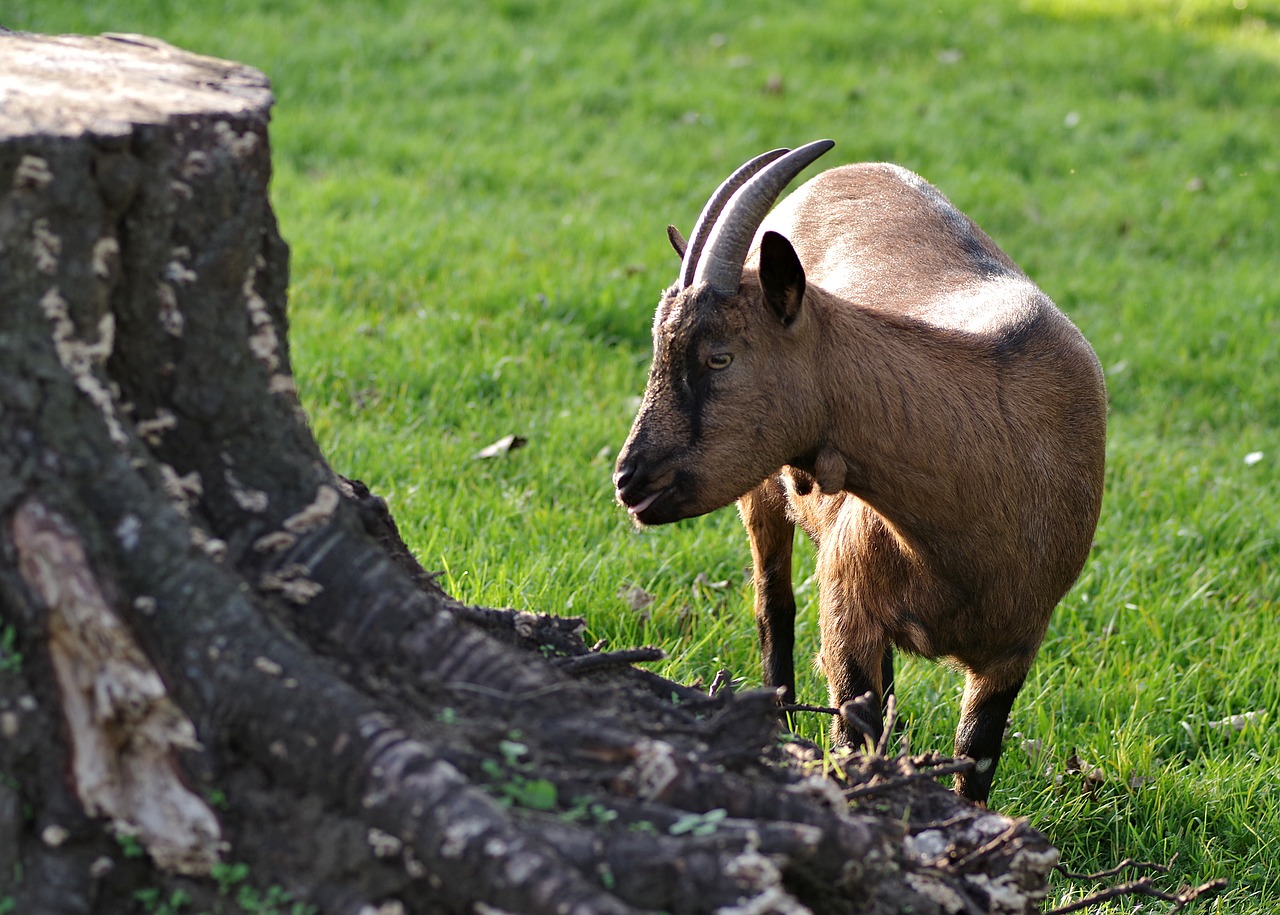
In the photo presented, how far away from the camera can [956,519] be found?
3271 millimetres

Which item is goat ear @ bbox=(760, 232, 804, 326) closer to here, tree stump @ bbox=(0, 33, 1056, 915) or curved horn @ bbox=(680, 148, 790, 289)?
curved horn @ bbox=(680, 148, 790, 289)

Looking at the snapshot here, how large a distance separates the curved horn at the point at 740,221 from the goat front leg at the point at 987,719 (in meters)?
1.35

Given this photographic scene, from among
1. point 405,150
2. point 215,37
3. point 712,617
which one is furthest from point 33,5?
point 712,617

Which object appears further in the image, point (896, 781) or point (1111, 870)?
point (1111, 870)

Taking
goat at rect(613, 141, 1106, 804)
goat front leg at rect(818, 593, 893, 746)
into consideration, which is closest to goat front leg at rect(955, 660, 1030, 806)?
goat at rect(613, 141, 1106, 804)

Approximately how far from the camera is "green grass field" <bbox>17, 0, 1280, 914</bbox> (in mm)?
4020

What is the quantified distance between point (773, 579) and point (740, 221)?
1455 mm

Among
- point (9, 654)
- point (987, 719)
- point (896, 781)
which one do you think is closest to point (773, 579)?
point (987, 719)

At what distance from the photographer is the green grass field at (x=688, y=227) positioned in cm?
402

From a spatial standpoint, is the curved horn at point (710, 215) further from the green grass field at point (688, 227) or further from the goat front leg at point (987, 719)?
the goat front leg at point (987, 719)

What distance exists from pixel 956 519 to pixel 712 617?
1216 mm

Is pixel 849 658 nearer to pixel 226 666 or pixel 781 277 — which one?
pixel 781 277

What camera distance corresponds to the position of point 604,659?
2.49m

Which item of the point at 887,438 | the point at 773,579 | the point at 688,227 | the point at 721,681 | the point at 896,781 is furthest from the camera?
the point at 688,227
